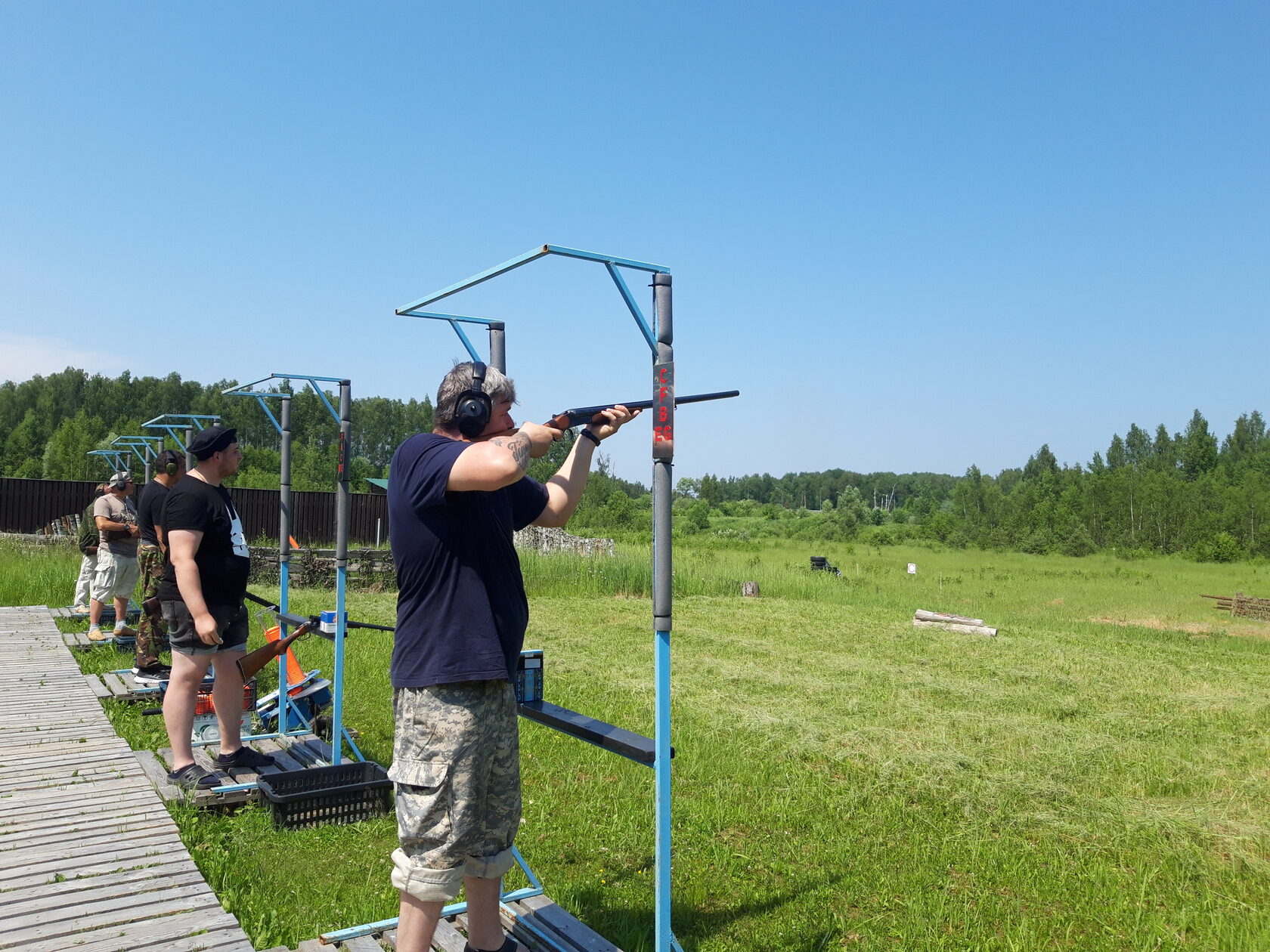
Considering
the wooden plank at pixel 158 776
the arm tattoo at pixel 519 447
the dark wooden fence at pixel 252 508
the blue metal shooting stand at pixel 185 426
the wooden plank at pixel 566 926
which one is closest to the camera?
the arm tattoo at pixel 519 447

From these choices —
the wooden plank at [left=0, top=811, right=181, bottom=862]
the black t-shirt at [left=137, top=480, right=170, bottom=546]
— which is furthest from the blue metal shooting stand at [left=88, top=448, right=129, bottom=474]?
the wooden plank at [left=0, top=811, right=181, bottom=862]

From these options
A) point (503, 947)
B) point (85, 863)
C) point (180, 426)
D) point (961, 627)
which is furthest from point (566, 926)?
point (961, 627)

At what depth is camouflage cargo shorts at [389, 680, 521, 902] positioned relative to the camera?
2.35m

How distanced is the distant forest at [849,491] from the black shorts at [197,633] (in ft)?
→ 111

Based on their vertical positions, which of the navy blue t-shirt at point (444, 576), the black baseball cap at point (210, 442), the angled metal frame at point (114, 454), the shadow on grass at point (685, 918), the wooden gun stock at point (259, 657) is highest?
the angled metal frame at point (114, 454)

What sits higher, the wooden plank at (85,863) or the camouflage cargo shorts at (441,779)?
the camouflage cargo shorts at (441,779)

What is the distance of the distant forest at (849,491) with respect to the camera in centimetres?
4906

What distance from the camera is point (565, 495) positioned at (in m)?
2.82

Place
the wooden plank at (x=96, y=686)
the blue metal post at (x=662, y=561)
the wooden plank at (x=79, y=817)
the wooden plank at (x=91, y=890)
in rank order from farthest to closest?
the wooden plank at (x=96, y=686) < the wooden plank at (x=79, y=817) < the wooden plank at (x=91, y=890) < the blue metal post at (x=662, y=561)

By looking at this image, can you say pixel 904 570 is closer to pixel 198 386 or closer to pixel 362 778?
pixel 362 778

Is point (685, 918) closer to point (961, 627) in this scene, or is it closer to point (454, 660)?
point (454, 660)

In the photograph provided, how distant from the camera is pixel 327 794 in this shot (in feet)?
14.0

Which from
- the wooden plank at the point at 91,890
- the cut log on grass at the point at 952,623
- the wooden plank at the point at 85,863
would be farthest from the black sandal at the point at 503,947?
the cut log on grass at the point at 952,623

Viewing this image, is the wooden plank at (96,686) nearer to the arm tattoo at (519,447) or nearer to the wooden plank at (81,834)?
the wooden plank at (81,834)
